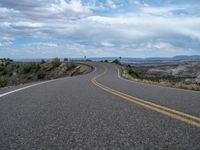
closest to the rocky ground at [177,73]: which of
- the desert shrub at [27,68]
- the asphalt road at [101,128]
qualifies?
the desert shrub at [27,68]

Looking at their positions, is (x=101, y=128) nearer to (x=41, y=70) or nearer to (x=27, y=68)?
(x=41, y=70)

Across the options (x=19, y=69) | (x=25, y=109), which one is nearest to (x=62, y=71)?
(x=19, y=69)

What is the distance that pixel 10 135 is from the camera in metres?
5.09

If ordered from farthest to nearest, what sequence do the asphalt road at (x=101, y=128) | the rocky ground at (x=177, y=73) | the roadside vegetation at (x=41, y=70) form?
the roadside vegetation at (x=41, y=70)
the rocky ground at (x=177, y=73)
the asphalt road at (x=101, y=128)

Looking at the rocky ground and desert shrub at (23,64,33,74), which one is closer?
the rocky ground

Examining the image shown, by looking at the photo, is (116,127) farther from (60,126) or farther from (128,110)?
(128,110)

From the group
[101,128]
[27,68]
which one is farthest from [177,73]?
[101,128]

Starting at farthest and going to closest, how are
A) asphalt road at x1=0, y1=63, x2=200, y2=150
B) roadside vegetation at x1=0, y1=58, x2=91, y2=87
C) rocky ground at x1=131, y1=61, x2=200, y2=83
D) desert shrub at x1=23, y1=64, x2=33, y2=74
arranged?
desert shrub at x1=23, y1=64, x2=33, y2=74 < roadside vegetation at x1=0, y1=58, x2=91, y2=87 < rocky ground at x1=131, y1=61, x2=200, y2=83 < asphalt road at x1=0, y1=63, x2=200, y2=150

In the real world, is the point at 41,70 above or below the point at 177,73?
above

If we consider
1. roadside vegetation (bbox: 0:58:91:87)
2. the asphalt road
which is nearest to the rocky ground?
roadside vegetation (bbox: 0:58:91:87)

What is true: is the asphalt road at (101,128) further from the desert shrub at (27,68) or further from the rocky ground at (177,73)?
the desert shrub at (27,68)

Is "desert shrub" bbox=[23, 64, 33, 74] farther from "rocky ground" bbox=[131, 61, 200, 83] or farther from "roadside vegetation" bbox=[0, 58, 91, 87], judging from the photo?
"rocky ground" bbox=[131, 61, 200, 83]

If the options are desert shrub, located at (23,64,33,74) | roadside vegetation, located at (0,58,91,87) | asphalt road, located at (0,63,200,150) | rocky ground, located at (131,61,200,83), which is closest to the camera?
asphalt road, located at (0,63,200,150)

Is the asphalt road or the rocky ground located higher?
the asphalt road
